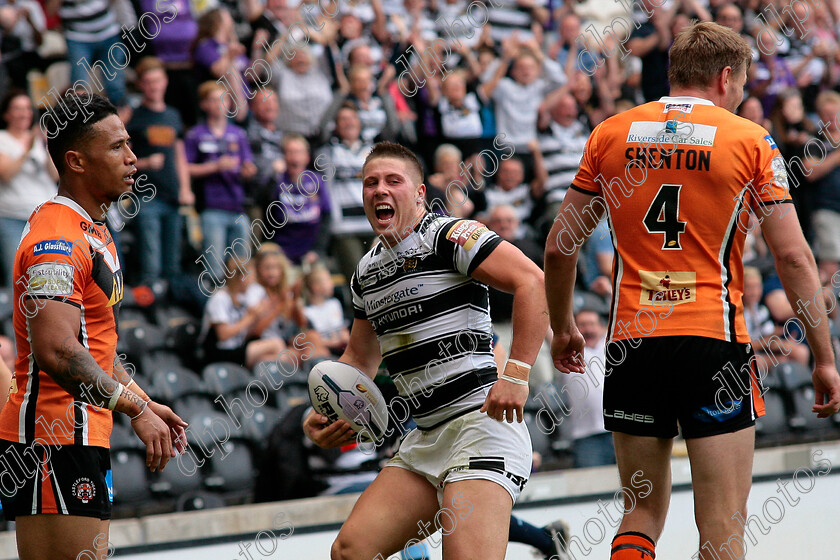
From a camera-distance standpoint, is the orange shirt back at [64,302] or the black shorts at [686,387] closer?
the orange shirt back at [64,302]

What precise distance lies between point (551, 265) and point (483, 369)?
1.85 feet

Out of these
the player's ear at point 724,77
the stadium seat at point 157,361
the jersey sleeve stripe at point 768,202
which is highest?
the player's ear at point 724,77

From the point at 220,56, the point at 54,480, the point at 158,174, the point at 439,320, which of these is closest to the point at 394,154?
the point at 439,320

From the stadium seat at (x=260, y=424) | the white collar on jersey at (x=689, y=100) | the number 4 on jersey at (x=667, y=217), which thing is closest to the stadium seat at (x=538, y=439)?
the stadium seat at (x=260, y=424)

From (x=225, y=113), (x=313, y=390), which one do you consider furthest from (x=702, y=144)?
(x=225, y=113)

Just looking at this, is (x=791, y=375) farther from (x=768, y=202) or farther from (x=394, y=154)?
(x=394, y=154)

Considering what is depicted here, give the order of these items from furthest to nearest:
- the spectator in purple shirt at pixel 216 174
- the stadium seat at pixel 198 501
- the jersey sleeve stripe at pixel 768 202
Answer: the spectator in purple shirt at pixel 216 174
the stadium seat at pixel 198 501
the jersey sleeve stripe at pixel 768 202

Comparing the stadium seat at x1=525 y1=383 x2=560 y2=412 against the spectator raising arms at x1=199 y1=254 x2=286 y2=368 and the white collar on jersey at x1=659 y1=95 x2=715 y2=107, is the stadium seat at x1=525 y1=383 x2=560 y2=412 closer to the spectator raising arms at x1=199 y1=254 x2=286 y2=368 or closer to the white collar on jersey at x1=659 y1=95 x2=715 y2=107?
the spectator raising arms at x1=199 y1=254 x2=286 y2=368

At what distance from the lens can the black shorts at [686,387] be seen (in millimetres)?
3793

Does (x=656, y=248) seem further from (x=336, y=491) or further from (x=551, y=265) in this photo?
(x=336, y=491)

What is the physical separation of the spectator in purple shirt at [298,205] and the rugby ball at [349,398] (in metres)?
4.62

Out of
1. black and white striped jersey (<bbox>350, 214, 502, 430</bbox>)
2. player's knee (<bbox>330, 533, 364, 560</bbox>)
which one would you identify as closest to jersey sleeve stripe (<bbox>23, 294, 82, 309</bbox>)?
black and white striped jersey (<bbox>350, 214, 502, 430</bbox>)

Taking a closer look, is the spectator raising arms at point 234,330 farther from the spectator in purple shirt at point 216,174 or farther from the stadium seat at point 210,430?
the stadium seat at point 210,430

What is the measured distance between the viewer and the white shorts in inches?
161
